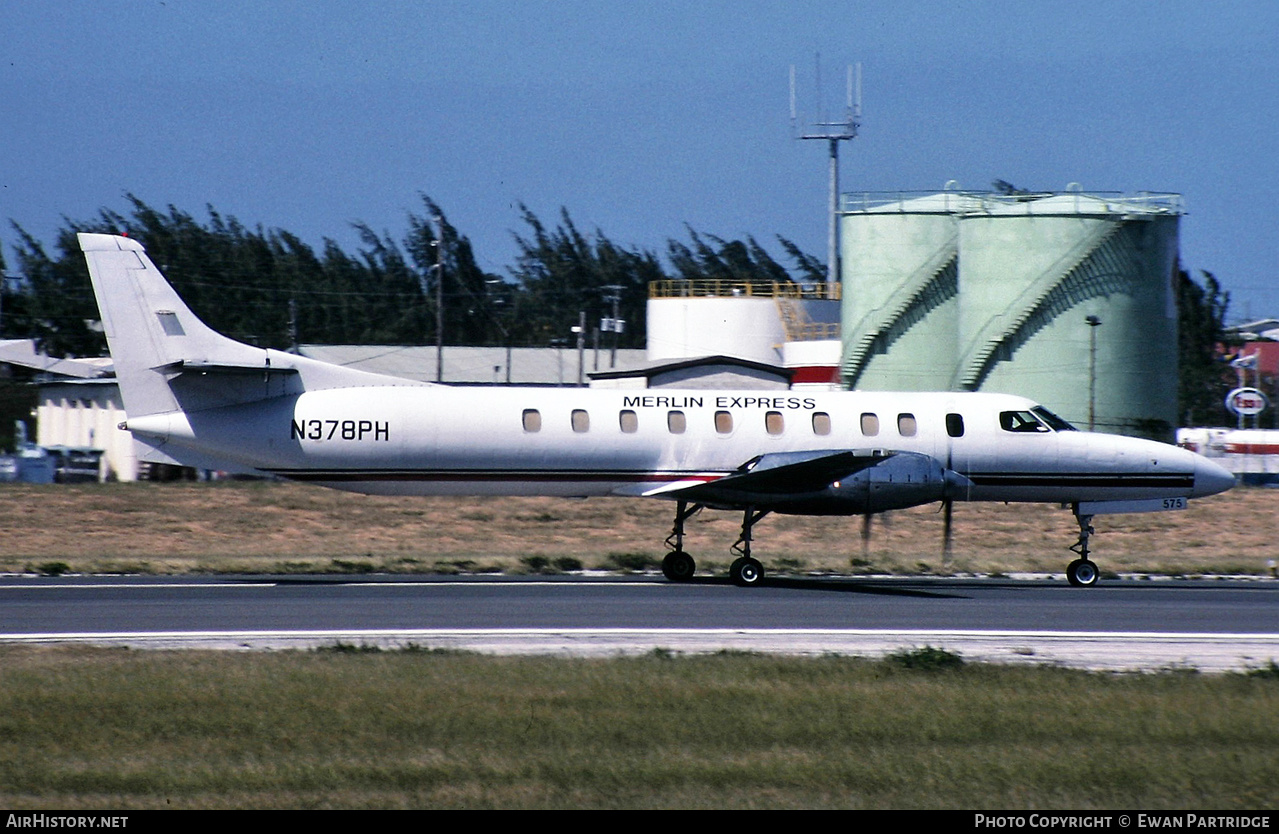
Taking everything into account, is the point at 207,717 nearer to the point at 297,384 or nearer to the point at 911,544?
the point at 297,384

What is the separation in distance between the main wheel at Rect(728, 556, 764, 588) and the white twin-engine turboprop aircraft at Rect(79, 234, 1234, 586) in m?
0.03

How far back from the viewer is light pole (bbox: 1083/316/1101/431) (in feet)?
142

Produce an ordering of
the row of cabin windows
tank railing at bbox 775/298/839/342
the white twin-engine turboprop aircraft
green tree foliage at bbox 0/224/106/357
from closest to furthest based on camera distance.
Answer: the white twin-engine turboprop aircraft, the row of cabin windows, tank railing at bbox 775/298/839/342, green tree foliage at bbox 0/224/106/357

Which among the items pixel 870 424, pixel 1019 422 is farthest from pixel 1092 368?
pixel 870 424

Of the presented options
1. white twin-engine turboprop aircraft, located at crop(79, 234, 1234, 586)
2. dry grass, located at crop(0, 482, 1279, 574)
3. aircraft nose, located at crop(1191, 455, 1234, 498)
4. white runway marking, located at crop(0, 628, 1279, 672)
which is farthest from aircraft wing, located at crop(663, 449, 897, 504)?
dry grass, located at crop(0, 482, 1279, 574)

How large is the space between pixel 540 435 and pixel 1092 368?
25772 mm

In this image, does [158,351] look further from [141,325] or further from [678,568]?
[678,568]

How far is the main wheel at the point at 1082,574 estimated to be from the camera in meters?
24.0

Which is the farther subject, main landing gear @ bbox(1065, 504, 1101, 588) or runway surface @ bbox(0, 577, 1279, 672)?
main landing gear @ bbox(1065, 504, 1101, 588)

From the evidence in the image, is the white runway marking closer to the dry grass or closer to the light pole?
the dry grass

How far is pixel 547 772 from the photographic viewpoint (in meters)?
9.92

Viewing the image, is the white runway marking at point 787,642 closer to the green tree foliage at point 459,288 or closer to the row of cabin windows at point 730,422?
the row of cabin windows at point 730,422

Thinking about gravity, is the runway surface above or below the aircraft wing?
below
